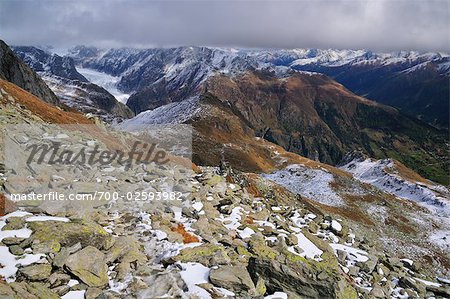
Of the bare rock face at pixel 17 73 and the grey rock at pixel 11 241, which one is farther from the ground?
the bare rock face at pixel 17 73

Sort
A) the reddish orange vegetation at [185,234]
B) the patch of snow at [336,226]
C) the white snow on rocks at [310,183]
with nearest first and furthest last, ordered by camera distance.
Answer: the reddish orange vegetation at [185,234] < the patch of snow at [336,226] < the white snow on rocks at [310,183]

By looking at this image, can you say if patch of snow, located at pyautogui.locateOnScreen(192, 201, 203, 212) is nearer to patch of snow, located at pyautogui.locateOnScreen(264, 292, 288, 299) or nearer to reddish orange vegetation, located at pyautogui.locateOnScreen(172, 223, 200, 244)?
reddish orange vegetation, located at pyautogui.locateOnScreen(172, 223, 200, 244)

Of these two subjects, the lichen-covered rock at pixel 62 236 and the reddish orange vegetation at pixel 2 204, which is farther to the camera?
the reddish orange vegetation at pixel 2 204

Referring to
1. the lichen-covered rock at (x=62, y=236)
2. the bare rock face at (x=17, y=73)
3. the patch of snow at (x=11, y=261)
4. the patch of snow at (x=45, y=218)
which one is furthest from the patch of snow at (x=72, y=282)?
the bare rock face at (x=17, y=73)

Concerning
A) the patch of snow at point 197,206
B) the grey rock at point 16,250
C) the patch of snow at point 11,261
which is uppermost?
the grey rock at point 16,250

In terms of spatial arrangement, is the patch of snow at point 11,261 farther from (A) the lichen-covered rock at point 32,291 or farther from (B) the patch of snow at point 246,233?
(B) the patch of snow at point 246,233

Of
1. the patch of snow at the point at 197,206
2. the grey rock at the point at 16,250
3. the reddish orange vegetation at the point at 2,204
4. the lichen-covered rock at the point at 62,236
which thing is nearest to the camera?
the grey rock at the point at 16,250

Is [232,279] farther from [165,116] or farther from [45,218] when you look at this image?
[165,116]

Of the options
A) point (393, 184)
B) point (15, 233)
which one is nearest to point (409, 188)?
point (393, 184)
